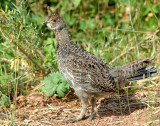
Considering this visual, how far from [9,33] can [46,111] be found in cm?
154

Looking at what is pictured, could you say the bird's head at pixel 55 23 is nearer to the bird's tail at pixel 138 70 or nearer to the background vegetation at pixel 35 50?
the background vegetation at pixel 35 50

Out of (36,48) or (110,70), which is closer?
(110,70)

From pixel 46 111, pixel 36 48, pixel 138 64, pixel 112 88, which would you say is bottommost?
pixel 46 111

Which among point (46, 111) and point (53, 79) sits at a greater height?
point (53, 79)

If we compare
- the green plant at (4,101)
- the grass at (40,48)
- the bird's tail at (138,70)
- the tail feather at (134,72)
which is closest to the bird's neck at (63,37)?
the grass at (40,48)

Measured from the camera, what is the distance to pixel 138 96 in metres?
5.38

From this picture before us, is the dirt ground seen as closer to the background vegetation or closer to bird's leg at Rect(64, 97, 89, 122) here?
bird's leg at Rect(64, 97, 89, 122)

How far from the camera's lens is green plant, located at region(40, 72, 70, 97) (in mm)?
5121

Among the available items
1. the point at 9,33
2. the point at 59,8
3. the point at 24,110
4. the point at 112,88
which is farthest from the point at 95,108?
the point at 59,8

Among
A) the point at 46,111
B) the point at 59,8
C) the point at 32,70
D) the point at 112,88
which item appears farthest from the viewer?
the point at 59,8

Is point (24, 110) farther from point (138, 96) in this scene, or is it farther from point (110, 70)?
point (138, 96)

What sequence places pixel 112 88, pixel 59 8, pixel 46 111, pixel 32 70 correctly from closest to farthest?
pixel 112 88, pixel 46 111, pixel 32 70, pixel 59 8

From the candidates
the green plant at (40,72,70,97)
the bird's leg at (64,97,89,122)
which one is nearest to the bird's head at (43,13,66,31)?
the green plant at (40,72,70,97)

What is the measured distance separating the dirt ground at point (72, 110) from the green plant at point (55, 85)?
0.25 meters
